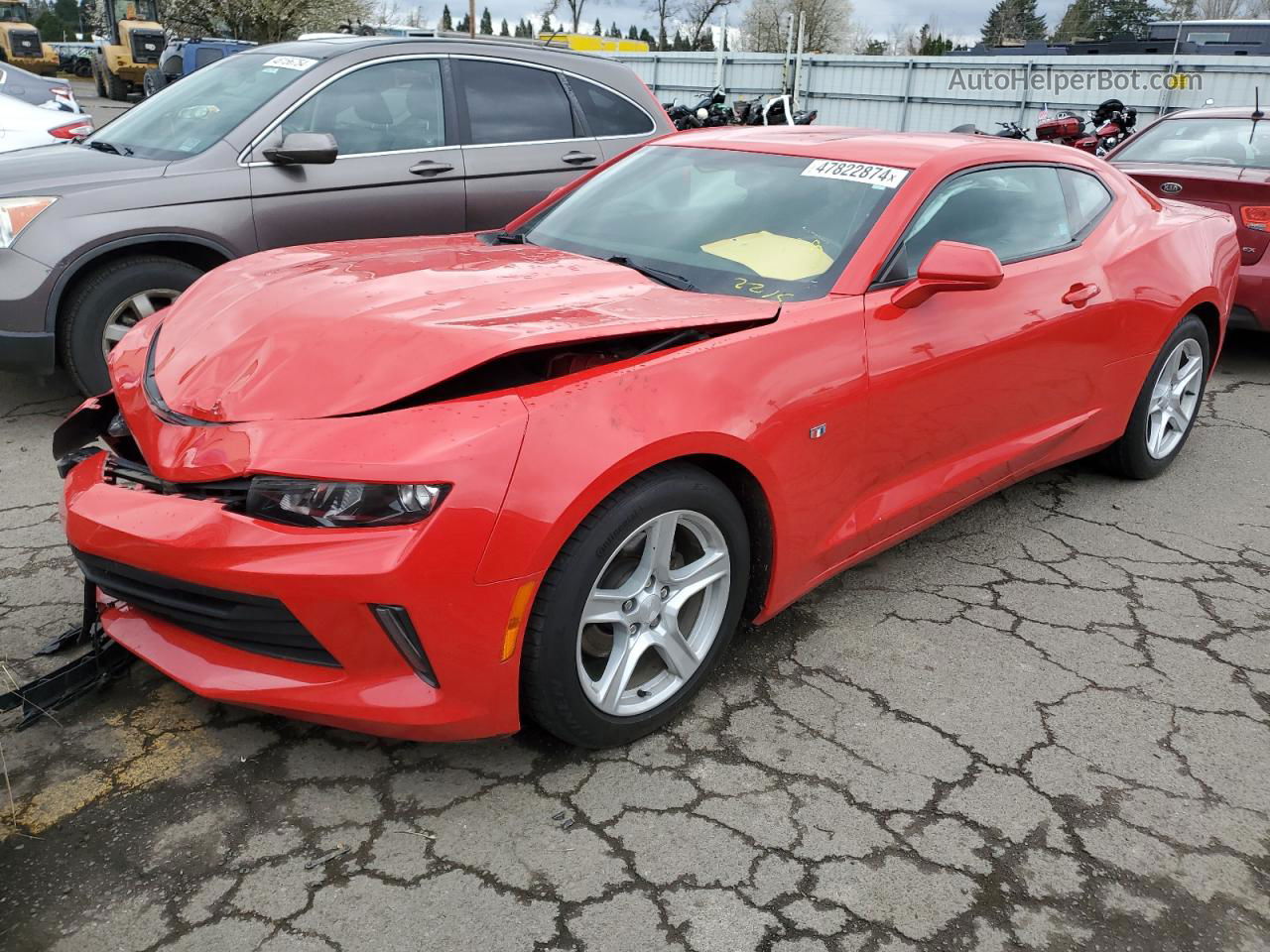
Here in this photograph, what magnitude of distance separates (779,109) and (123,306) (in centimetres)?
1449

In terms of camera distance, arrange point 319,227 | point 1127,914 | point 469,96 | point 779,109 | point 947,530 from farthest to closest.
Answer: point 779,109, point 469,96, point 319,227, point 947,530, point 1127,914

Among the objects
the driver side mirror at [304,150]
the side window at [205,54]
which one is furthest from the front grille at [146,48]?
the driver side mirror at [304,150]

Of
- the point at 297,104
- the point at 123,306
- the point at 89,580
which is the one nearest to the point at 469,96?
the point at 297,104

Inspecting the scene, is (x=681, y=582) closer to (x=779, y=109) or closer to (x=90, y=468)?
(x=90, y=468)

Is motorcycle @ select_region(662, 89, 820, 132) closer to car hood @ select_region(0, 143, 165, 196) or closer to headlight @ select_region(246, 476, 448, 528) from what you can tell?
car hood @ select_region(0, 143, 165, 196)

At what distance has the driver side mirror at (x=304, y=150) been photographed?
4648 millimetres

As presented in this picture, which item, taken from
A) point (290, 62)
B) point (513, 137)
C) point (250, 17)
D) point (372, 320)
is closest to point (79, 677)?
point (372, 320)

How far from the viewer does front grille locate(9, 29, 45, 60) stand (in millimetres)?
36531

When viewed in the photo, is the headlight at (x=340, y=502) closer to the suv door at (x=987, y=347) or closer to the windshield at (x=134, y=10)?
the suv door at (x=987, y=347)

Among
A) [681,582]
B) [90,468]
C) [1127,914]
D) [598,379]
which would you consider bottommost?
[1127,914]

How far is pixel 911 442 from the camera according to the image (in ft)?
10.1

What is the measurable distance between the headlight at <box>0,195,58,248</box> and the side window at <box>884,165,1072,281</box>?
3606 mm

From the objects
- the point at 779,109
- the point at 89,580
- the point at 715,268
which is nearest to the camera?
the point at 89,580

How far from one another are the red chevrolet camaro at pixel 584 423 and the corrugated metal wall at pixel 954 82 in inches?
657
